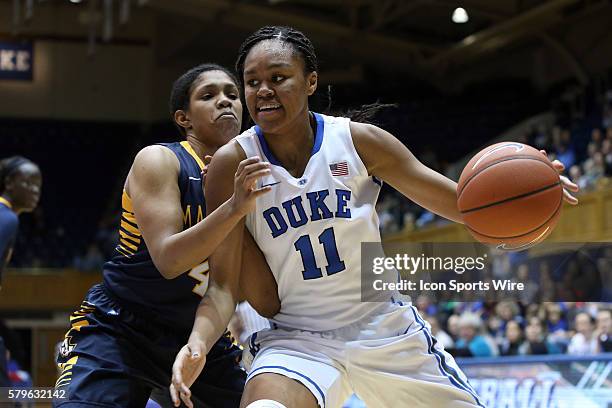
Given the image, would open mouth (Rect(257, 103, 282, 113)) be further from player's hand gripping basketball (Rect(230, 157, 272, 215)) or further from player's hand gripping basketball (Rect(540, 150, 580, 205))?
player's hand gripping basketball (Rect(540, 150, 580, 205))

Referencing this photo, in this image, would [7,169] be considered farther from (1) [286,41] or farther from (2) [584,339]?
(2) [584,339]

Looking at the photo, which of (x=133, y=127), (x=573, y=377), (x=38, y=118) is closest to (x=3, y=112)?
(x=38, y=118)

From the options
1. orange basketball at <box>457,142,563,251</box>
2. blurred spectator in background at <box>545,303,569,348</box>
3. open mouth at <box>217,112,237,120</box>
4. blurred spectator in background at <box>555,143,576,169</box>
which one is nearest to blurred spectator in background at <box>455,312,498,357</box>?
blurred spectator in background at <box>545,303,569,348</box>

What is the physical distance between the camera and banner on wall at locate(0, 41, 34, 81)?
66.3 feet

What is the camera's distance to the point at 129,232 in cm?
346

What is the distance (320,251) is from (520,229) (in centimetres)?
63

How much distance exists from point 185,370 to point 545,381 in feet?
14.6

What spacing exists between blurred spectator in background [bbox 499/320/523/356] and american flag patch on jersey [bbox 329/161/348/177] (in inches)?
204

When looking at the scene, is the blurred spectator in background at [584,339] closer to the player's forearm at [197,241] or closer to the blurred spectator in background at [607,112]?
the player's forearm at [197,241]

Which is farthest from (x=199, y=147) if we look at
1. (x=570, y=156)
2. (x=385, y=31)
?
(x=385, y=31)

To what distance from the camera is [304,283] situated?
301cm

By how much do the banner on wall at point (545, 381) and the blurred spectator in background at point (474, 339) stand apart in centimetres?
80

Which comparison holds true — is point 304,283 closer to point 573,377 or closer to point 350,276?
point 350,276

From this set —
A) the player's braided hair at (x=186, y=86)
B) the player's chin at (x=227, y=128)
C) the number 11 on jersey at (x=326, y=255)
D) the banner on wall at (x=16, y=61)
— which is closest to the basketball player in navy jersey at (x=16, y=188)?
the player's braided hair at (x=186, y=86)
